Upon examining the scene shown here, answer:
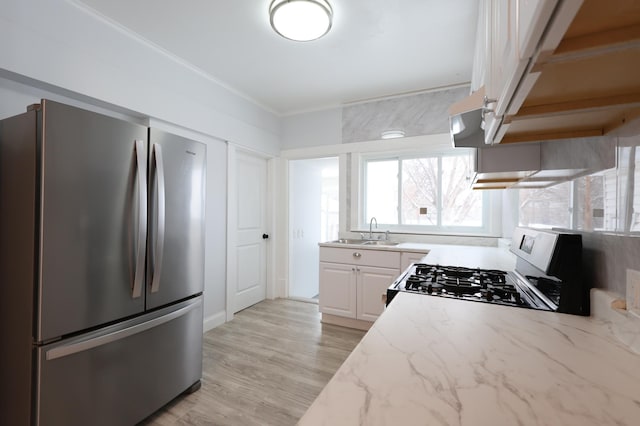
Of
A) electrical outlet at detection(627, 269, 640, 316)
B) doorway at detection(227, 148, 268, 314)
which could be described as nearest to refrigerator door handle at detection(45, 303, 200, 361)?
doorway at detection(227, 148, 268, 314)

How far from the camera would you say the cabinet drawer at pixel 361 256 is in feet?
9.49

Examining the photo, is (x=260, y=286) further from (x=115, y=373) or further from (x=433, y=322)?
(x=433, y=322)

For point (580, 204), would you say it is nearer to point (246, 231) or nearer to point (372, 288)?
point (372, 288)

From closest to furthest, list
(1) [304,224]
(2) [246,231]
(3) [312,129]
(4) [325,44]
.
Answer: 1. (4) [325,44]
2. (2) [246,231]
3. (3) [312,129]
4. (1) [304,224]

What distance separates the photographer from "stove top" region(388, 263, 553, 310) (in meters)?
1.17

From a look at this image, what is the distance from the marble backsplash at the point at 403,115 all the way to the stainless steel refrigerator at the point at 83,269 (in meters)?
2.51

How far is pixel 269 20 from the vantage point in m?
2.09

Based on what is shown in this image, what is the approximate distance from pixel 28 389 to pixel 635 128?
7.95 ft

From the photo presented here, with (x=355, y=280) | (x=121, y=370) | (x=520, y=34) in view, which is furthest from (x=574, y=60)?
(x=355, y=280)

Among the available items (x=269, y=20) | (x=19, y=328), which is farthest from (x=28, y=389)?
(x=269, y=20)

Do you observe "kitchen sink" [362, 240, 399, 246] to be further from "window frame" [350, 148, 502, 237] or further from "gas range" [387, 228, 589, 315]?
"gas range" [387, 228, 589, 315]

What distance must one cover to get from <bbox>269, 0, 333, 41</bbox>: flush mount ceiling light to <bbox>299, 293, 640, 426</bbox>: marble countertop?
1.96 meters

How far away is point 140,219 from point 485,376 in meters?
1.69

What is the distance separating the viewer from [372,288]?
2961 mm
